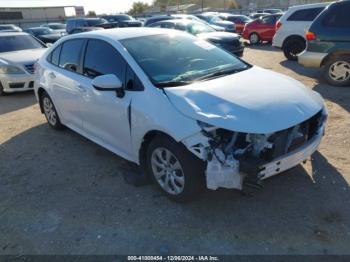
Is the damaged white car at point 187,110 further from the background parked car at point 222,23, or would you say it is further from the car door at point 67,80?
the background parked car at point 222,23

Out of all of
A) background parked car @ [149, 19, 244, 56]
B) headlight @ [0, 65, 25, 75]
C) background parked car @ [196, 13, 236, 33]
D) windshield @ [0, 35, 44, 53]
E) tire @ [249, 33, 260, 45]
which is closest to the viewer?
headlight @ [0, 65, 25, 75]

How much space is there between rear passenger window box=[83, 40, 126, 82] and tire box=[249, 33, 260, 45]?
45.5 feet

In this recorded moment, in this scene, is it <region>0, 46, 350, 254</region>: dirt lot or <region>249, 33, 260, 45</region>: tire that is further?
<region>249, 33, 260, 45</region>: tire

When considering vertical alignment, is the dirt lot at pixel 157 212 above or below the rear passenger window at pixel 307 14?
below

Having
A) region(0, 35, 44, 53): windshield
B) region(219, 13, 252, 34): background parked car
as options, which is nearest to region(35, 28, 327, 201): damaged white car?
region(0, 35, 44, 53): windshield

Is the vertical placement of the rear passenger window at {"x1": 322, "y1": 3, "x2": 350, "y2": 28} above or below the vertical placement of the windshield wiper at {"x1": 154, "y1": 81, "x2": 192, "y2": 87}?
above

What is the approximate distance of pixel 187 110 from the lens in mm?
3033

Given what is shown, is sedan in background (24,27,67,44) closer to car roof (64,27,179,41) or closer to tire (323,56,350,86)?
tire (323,56,350,86)

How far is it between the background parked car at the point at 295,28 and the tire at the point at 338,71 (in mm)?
3732

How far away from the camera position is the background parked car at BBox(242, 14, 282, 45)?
16297mm

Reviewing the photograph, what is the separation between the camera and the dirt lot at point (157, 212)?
292 centimetres

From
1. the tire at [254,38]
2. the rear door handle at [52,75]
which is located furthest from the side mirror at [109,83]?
the tire at [254,38]

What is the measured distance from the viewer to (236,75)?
3.81m

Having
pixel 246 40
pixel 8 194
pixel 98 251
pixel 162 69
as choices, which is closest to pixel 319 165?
pixel 162 69
